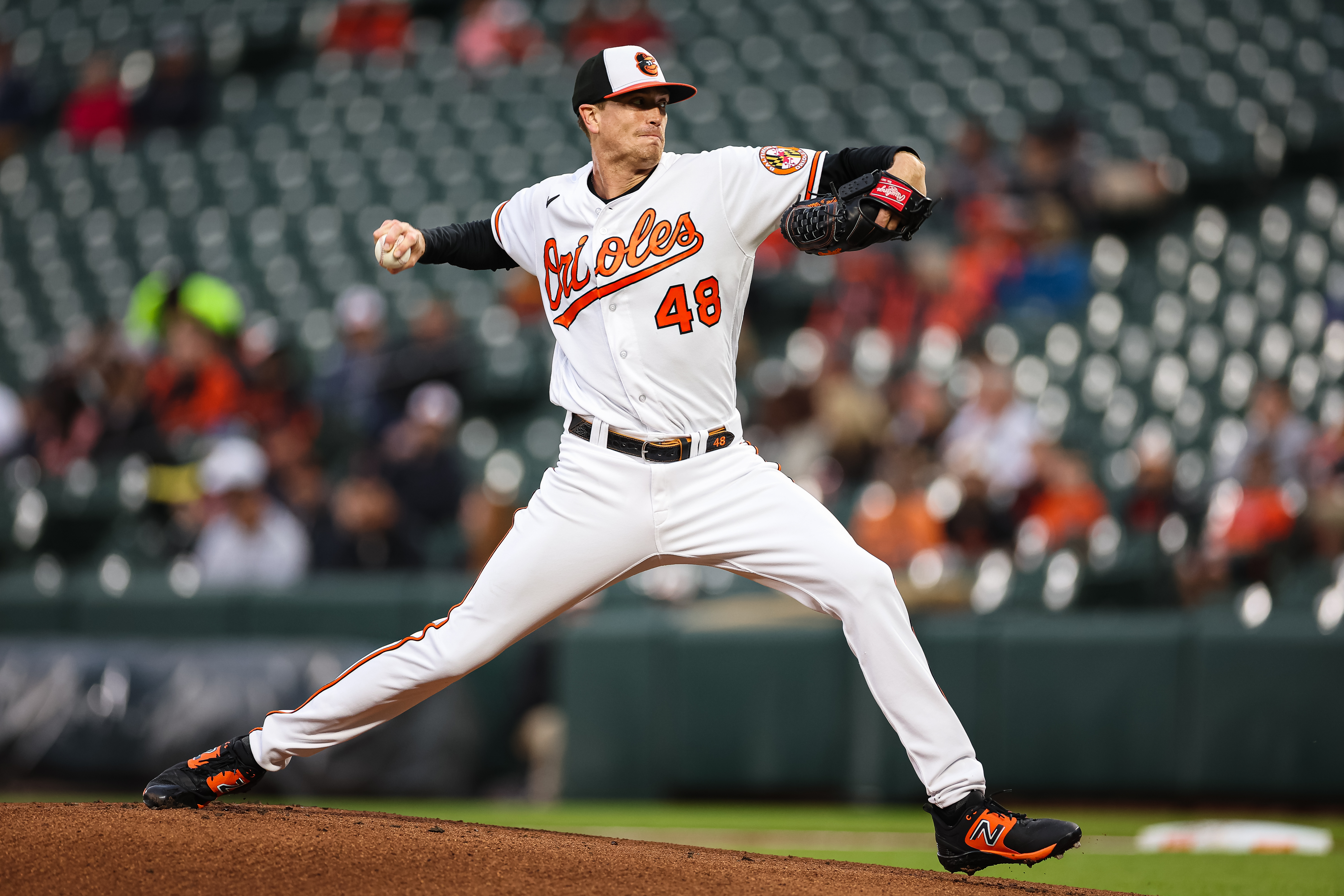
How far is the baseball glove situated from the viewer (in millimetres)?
3123

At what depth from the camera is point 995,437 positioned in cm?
793

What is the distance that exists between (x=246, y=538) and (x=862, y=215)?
18.4ft

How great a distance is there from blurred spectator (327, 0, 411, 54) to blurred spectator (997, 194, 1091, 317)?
7203 millimetres

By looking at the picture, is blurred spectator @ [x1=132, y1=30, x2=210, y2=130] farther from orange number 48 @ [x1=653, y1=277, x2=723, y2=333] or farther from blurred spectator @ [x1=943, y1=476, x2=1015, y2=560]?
orange number 48 @ [x1=653, y1=277, x2=723, y2=333]

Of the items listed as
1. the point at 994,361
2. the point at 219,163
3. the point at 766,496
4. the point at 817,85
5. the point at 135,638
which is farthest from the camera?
the point at 219,163

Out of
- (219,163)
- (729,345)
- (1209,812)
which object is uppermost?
(219,163)

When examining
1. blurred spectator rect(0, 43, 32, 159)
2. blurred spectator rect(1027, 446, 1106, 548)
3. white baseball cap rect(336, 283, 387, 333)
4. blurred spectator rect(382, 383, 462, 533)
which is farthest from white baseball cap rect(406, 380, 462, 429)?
blurred spectator rect(0, 43, 32, 159)

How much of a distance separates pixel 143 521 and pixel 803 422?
4.07 metres

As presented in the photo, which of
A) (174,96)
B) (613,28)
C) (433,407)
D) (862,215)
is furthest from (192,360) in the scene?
(862,215)

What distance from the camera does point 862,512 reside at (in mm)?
7328

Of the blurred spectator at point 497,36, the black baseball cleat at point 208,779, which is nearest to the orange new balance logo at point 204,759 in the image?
the black baseball cleat at point 208,779

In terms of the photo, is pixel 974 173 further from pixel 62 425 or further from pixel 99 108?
pixel 99 108

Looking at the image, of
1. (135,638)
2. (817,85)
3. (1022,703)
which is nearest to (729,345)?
(1022,703)

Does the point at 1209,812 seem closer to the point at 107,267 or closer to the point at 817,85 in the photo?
the point at 817,85
